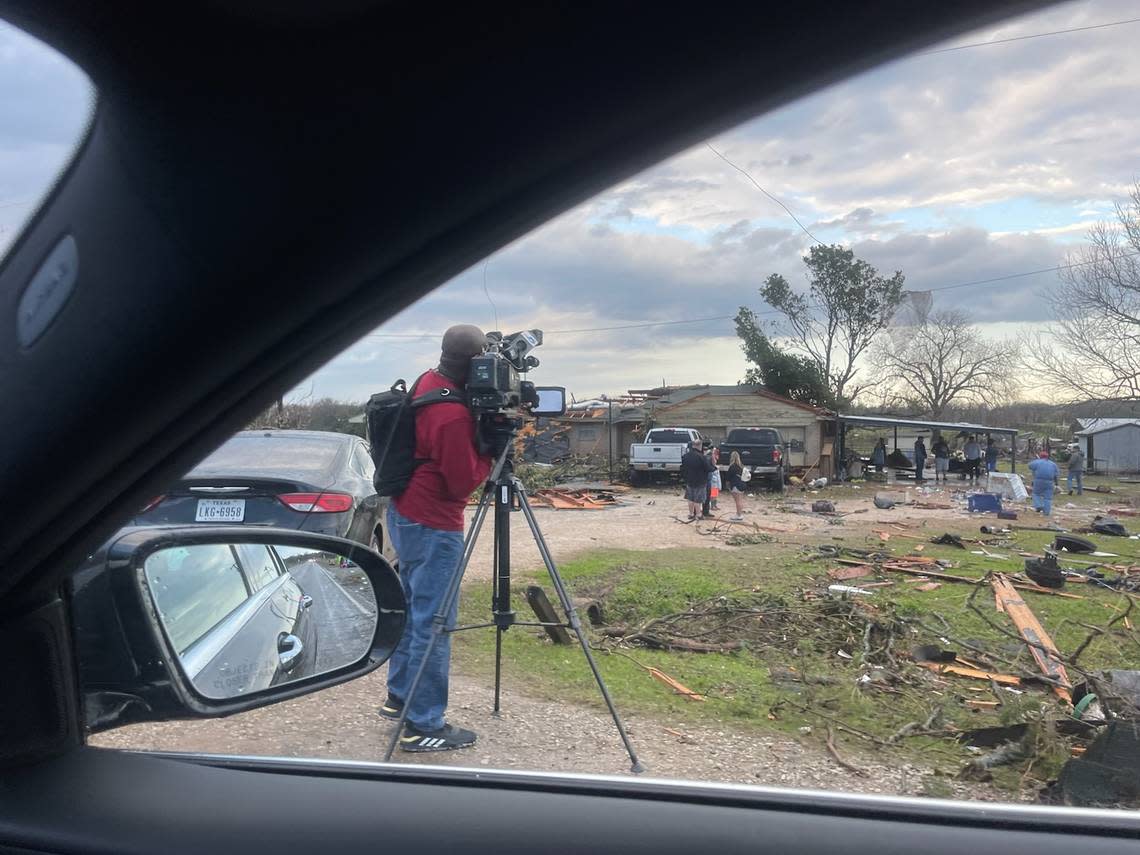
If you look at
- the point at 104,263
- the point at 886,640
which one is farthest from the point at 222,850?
the point at 886,640

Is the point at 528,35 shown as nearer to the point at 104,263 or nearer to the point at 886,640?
the point at 104,263

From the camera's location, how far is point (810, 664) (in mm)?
5422

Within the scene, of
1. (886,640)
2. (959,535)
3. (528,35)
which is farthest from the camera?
(959,535)

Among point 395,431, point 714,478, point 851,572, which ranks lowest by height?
point 851,572

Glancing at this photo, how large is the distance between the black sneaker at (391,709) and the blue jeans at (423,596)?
2 centimetres

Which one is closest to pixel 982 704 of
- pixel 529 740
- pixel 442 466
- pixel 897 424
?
pixel 897 424

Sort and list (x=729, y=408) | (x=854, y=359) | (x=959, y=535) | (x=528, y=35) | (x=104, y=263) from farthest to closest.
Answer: (x=959, y=535), (x=729, y=408), (x=854, y=359), (x=104, y=263), (x=528, y=35)

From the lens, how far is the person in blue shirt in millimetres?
9812

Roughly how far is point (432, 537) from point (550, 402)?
2.69ft

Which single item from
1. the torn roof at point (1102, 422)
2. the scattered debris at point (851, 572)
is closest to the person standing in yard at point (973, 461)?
the scattered debris at point (851, 572)

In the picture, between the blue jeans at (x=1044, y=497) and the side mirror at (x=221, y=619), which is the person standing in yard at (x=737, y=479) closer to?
the blue jeans at (x=1044, y=497)

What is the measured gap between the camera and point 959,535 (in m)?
9.62

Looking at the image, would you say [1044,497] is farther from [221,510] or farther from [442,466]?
[221,510]

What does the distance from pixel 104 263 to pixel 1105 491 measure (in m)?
10.7
